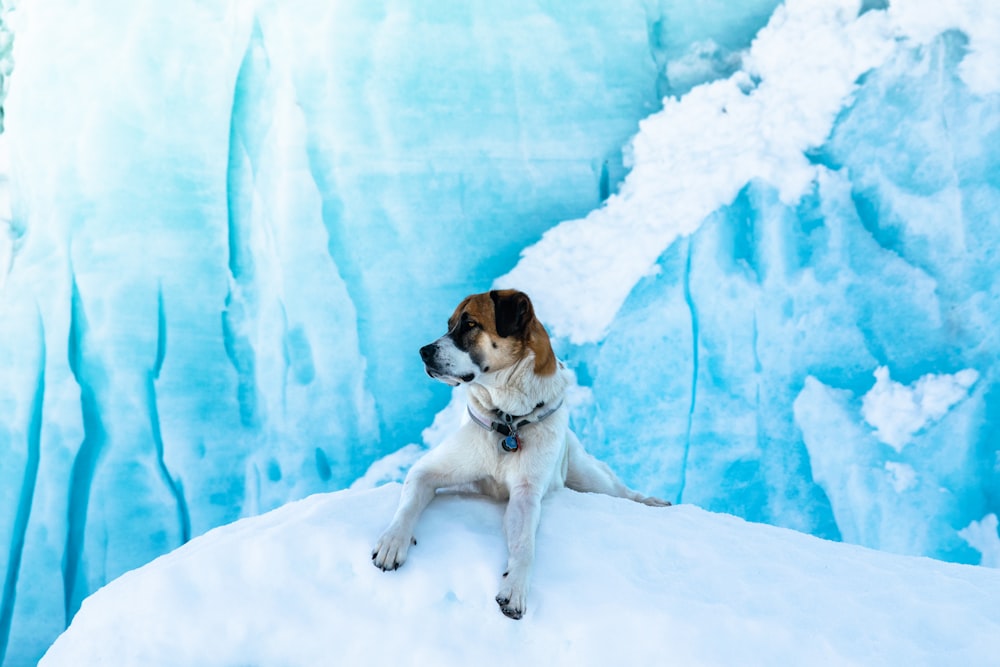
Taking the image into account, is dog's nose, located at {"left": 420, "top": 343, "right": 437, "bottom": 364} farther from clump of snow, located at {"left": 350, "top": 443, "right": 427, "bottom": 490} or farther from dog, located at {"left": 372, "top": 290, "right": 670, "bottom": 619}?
clump of snow, located at {"left": 350, "top": 443, "right": 427, "bottom": 490}

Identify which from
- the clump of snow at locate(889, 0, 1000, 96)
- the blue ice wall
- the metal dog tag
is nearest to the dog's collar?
the metal dog tag

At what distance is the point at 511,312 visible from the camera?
216cm

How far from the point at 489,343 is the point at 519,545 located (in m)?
0.64

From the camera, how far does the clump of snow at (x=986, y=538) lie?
4137 millimetres

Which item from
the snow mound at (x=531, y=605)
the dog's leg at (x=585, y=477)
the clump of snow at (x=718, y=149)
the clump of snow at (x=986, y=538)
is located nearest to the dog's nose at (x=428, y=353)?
the snow mound at (x=531, y=605)

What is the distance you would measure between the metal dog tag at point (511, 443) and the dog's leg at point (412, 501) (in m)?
0.14

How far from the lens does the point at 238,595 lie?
1667 millimetres

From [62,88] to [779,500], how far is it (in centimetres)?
565

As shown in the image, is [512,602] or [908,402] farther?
[908,402]

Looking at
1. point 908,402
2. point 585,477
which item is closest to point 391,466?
point 585,477

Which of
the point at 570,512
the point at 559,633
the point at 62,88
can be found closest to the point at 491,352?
the point at 570,512

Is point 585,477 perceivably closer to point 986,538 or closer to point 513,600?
point 513,600

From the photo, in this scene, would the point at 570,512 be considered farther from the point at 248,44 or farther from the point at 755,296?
the point at 248,44

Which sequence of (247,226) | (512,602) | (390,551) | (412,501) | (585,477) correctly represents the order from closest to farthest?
(512,602) → (390,551) → (412,501) → (585,477) → (247,226)
